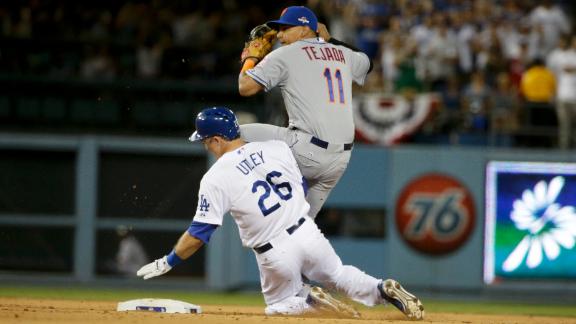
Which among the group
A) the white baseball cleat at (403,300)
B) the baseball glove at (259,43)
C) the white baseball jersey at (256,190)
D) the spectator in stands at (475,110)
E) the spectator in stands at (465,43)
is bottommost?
the white baseball cleat at (403,300)

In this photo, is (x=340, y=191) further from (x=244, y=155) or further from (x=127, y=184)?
(x=244, y=155)

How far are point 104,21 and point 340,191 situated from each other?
387cm

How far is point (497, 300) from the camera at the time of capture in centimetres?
1285

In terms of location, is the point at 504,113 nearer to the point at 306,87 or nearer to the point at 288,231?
the point at 306,87

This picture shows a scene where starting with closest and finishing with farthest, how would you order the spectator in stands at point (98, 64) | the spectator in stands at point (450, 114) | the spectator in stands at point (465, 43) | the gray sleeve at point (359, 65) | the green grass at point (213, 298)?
the gray sleeve at point (359, 65) → the green grass at point (213, 298) → the spectator in stands at point (450, 114) → the spectator in stands at point (98, 64) → the spectator in stands at point (465, 43)

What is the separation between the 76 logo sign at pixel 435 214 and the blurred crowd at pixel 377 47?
75cm

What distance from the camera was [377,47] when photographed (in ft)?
46.9

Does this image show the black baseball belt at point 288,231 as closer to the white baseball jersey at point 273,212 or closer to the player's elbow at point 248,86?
the white baseball jersey at point 273,212

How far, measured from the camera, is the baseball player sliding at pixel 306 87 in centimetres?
723

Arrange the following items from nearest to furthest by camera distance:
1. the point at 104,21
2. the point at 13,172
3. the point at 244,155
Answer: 1. the point at 244,155
2. the point at 13,172
3. the point at 104,21

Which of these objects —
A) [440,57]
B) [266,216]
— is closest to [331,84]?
[266,216]

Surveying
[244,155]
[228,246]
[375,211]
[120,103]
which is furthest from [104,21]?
[244,155]

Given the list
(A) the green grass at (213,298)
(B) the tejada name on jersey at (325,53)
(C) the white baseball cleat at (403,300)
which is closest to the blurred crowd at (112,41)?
(A) the green grass at (213,298)

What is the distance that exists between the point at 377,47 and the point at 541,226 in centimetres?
340
